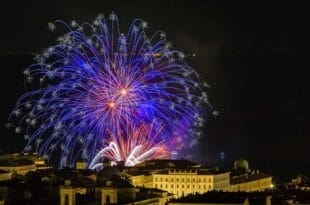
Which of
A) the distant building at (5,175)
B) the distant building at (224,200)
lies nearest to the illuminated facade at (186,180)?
the distant building at (5,175)

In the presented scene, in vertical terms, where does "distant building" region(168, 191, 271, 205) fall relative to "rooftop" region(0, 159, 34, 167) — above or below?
below

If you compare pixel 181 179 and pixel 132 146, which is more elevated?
pixel 132 146

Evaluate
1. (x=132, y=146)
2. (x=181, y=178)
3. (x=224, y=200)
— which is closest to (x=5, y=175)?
(x=132, y=146)

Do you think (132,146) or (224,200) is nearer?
(224,200)

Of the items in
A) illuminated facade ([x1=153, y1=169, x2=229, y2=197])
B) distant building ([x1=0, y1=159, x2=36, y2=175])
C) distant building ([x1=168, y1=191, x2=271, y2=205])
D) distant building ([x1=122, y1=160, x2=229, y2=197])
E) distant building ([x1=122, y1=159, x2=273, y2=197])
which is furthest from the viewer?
illuminated facade ([x1=153, y1=169, x2=229, y2=197])

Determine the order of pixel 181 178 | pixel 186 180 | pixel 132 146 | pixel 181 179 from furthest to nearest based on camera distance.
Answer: pixel 181 179 → pixel 181 178 → pixel 186 180 → pixel 132 146

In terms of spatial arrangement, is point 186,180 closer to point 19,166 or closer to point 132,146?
point 132,146

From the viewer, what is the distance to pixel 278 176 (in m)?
91.5

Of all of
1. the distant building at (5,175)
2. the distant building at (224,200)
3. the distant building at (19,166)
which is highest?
the distant building at (19,166)

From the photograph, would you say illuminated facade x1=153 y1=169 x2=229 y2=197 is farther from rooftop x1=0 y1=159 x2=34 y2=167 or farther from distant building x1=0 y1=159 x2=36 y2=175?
rooftop x1=0 y1=159 x2=34 y2=167

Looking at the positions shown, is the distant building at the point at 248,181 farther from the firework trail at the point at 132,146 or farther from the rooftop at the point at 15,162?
the rooftop at the point at 15,162

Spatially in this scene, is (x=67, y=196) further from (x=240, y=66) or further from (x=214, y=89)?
(x=240, y=66)

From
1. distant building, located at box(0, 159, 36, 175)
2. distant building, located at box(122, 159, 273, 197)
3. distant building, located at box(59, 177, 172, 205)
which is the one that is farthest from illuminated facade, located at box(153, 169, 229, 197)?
distant building, located at box(59, 177, 172, 205)

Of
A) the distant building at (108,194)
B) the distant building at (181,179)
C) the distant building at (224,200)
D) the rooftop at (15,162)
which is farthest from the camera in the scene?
the distant building at (181,179)
